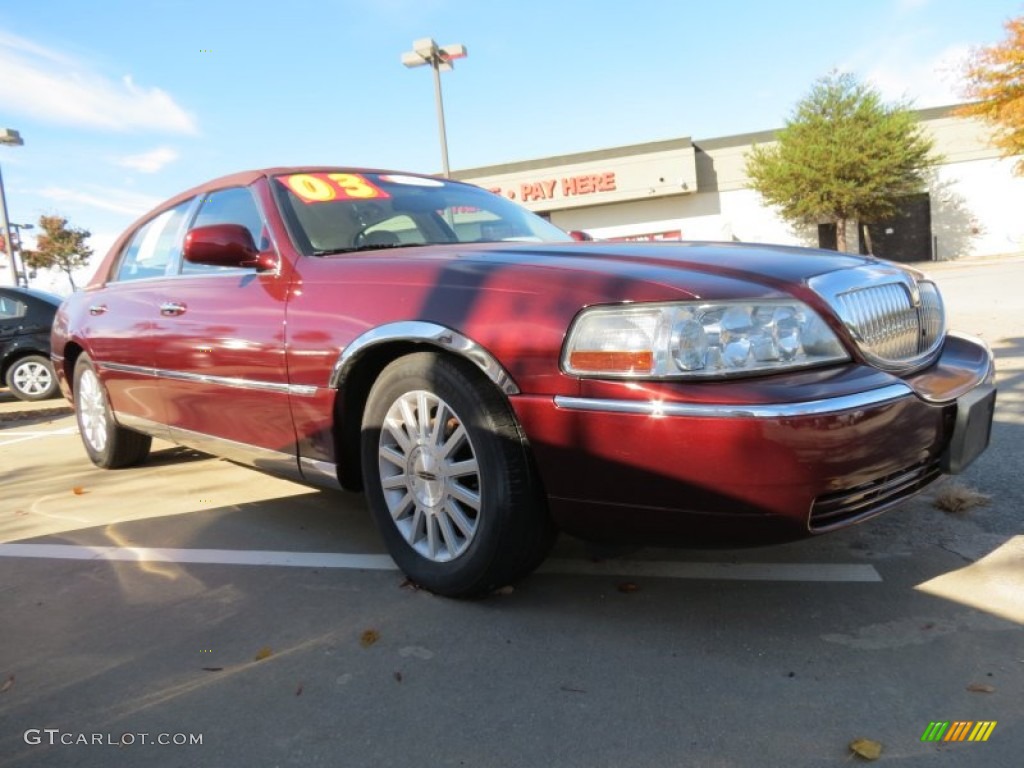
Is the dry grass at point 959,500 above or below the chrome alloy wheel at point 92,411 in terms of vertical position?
below

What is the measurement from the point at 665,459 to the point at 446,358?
32.5 inches

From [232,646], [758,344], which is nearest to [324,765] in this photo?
[232,646]

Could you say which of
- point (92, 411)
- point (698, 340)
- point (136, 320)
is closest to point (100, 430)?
point (92, 411)

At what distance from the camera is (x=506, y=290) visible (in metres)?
2.36

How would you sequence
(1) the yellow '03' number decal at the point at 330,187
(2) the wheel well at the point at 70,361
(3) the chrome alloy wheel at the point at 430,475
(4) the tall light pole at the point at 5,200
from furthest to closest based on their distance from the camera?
1. (4) the tall light pole at the point at 5,200
2. (2) the wheel well at the point at 70,361
3. (1) the yellow '03' number decal at the point at 330,187
4. (3) the chrome alloy wheel at the point at 430,475

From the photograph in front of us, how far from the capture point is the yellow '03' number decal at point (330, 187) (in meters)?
3.42

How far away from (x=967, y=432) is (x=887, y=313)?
0.44 meters

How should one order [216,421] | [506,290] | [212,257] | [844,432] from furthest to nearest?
[216,421] → [212,257] → [506,290] → [844,432]

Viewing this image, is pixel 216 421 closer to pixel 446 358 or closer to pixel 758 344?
pixel 446 358

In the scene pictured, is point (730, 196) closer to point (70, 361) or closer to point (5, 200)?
point (5, 200)

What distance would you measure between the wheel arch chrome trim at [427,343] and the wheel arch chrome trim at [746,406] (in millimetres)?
243

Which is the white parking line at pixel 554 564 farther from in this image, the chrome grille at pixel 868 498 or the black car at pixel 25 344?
the black car at pixel 25 344

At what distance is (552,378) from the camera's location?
222 centimetres

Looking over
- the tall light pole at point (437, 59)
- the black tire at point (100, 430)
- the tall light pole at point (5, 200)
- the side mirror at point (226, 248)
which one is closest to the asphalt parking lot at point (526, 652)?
the side mirror at point (226, 248)
